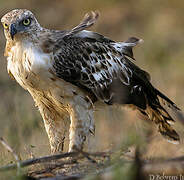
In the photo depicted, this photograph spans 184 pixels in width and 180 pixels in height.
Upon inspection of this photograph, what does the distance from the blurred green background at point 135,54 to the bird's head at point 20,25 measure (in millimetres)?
1198

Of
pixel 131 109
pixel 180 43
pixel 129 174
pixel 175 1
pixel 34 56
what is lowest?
pixel 129 174

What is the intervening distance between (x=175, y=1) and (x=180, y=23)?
984 millimetres

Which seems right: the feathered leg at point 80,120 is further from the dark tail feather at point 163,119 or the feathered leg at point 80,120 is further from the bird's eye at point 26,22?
the dark tail feather at point 163,119

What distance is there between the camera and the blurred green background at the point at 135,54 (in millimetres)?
6273

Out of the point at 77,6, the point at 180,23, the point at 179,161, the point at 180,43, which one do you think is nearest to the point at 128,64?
the point at 179,161

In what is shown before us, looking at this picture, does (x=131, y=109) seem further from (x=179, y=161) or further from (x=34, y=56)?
(x=179, y=161)

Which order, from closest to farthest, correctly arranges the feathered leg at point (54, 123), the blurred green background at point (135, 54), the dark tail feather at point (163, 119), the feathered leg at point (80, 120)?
the feathered leg at point (80, 120), the blurred green background at point (135, 54), the feathered leg at point (54, 123), the dark tail feather at point (163, 119)

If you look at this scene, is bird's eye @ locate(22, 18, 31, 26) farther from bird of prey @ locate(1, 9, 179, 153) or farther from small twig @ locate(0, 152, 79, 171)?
small twig @ locate(0, 152, 79, 171)

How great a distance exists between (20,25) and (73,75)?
791mm

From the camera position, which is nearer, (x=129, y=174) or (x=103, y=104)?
(x=129, y=174)

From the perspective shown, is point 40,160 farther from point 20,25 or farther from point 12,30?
point 20,25

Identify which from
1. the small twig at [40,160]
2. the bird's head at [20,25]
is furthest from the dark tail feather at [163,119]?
the small twig at [40,160]

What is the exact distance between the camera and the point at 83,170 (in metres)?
4.58

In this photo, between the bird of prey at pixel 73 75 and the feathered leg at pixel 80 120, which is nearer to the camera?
the bird of prey at pixel 73 75
